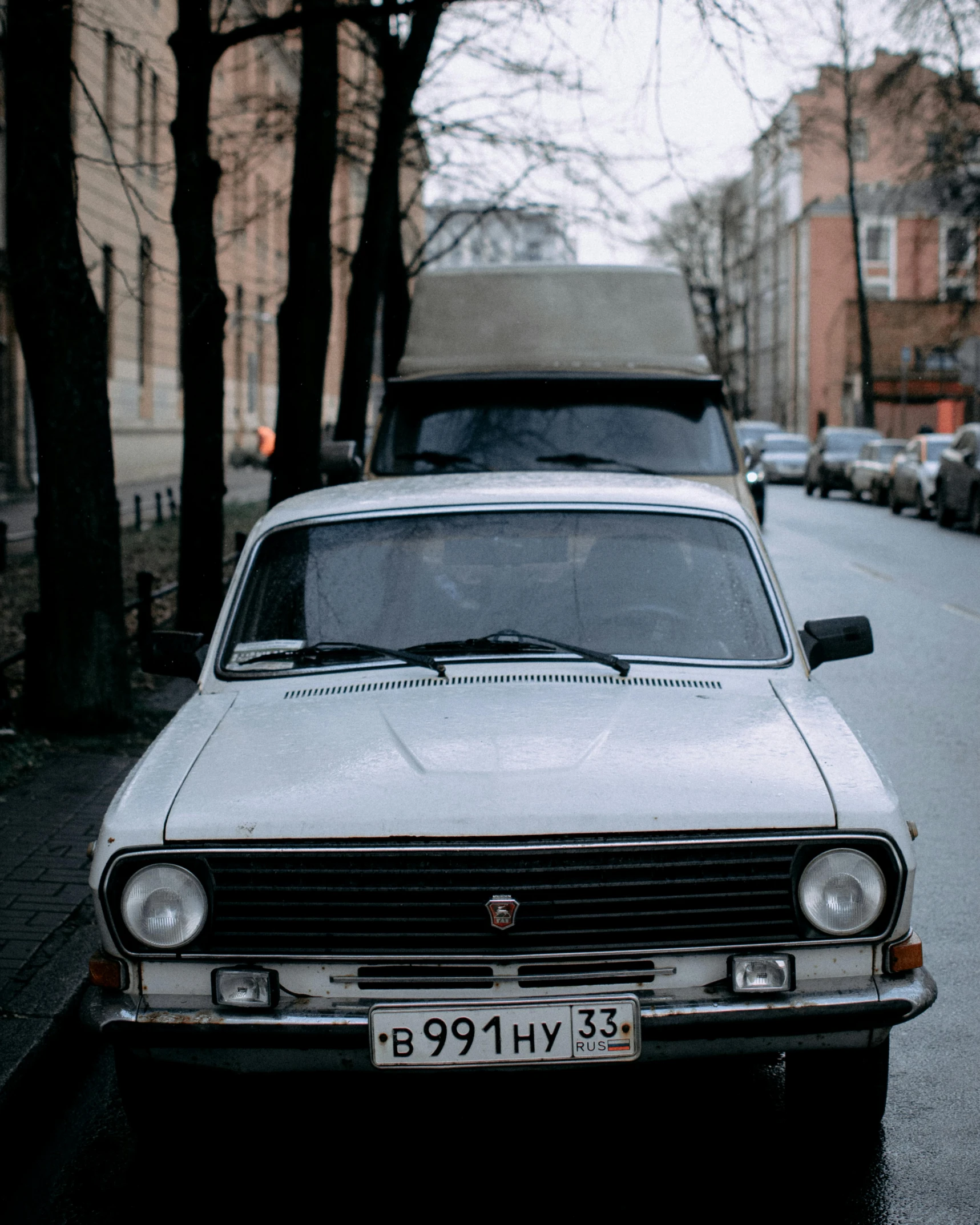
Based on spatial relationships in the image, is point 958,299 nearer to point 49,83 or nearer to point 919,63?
point 919,63

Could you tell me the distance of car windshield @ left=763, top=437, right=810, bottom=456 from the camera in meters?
47.6

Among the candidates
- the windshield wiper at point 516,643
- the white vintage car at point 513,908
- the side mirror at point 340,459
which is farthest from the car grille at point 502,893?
the side mirror at point 340,459

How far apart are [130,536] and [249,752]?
61.2 feet

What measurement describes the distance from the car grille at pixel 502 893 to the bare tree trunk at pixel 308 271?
10.1 meters

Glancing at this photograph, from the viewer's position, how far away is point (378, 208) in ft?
56.7

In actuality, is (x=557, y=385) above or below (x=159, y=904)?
above

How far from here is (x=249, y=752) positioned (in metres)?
3.78

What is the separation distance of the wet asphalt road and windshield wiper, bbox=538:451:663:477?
186 inches

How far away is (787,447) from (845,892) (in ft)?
149

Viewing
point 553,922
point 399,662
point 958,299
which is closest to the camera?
point 553,922

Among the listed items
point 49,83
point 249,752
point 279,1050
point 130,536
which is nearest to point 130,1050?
point 279,1050

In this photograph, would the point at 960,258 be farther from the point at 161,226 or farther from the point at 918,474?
the point at 161,226

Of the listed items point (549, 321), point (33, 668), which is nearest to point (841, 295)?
point (549, 321)

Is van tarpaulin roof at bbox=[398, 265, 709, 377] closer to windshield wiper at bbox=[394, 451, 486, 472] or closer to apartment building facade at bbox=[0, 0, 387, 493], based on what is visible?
windshield wiper at bbox=[394, 451, 486, 472]
